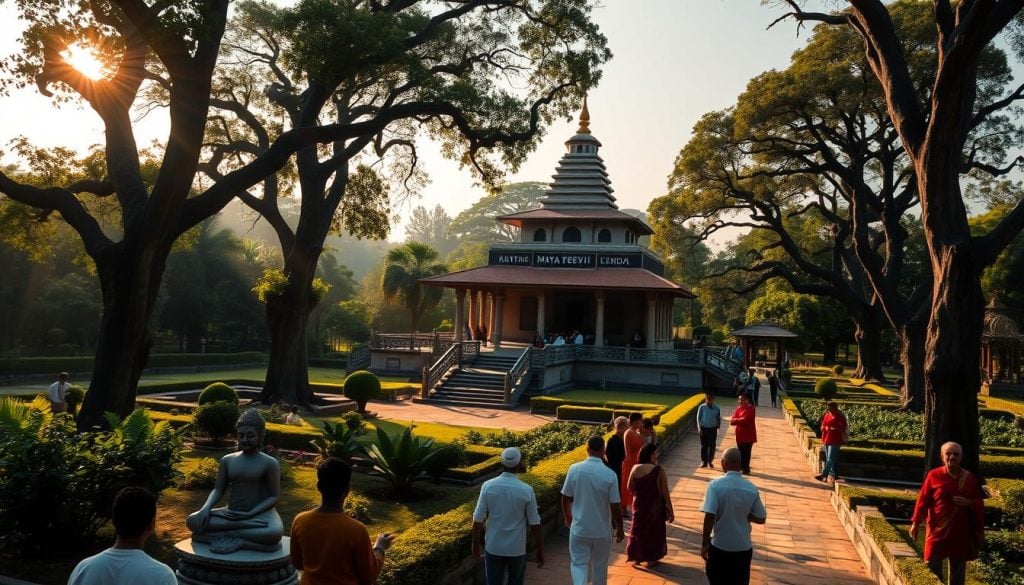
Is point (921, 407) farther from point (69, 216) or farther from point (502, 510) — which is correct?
point (69, 216)

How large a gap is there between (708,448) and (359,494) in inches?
305

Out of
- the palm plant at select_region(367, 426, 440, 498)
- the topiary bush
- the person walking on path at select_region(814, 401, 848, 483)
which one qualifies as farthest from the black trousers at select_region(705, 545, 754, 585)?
the topiary bush

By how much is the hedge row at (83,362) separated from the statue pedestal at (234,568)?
914 inches

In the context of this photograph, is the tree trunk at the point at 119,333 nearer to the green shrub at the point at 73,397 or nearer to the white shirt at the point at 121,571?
the green shrub at the point at 73,397

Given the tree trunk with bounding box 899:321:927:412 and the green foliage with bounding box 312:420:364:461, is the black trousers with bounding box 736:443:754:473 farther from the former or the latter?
the tree trunk with bounding box 899:321:927:412

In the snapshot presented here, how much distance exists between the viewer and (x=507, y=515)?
6.73 m

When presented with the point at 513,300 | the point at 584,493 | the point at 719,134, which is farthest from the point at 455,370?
the point at 584,493

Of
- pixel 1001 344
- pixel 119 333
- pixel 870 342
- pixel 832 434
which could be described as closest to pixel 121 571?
pixel 119 333

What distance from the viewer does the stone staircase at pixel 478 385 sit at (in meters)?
29.0

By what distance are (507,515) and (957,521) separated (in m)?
4.71

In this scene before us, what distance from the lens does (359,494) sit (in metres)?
12.4

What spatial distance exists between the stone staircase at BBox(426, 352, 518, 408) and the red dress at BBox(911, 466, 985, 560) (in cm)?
2089

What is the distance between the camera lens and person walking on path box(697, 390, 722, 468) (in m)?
15.5

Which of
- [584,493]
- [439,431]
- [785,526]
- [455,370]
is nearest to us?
A: [584,493]
